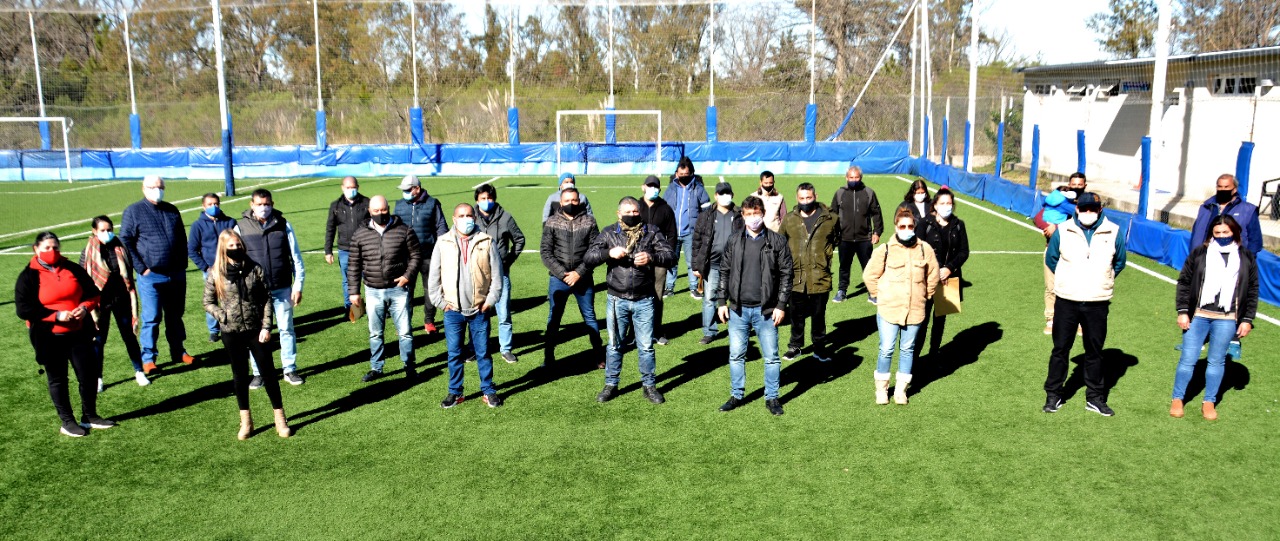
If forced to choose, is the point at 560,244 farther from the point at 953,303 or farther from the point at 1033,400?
the point at 1033,400

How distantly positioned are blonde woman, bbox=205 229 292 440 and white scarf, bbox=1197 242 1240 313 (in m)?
6.87

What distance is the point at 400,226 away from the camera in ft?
28.0

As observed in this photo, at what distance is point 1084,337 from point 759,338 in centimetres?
249

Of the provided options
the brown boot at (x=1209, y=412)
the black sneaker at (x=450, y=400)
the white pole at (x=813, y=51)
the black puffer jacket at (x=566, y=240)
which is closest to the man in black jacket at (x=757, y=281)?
the black puffer jacket at (x=566, y=240)

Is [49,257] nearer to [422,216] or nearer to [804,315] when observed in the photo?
[422,216]

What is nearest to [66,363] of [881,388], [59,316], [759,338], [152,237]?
[59,316]

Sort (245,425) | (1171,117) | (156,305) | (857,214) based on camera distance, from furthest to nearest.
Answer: (1171,117), (857,214), (156,305), (245,425)

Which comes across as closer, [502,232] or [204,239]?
[204,239]

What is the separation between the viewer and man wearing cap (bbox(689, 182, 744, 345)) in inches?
389

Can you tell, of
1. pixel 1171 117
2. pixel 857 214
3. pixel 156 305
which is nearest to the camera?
pixel 156 305

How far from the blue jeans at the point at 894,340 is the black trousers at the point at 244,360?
4.64m

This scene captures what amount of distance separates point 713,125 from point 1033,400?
3145 cm

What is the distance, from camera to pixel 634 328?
26.4ft

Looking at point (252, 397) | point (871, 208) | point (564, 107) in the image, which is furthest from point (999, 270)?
point (564, 107)
